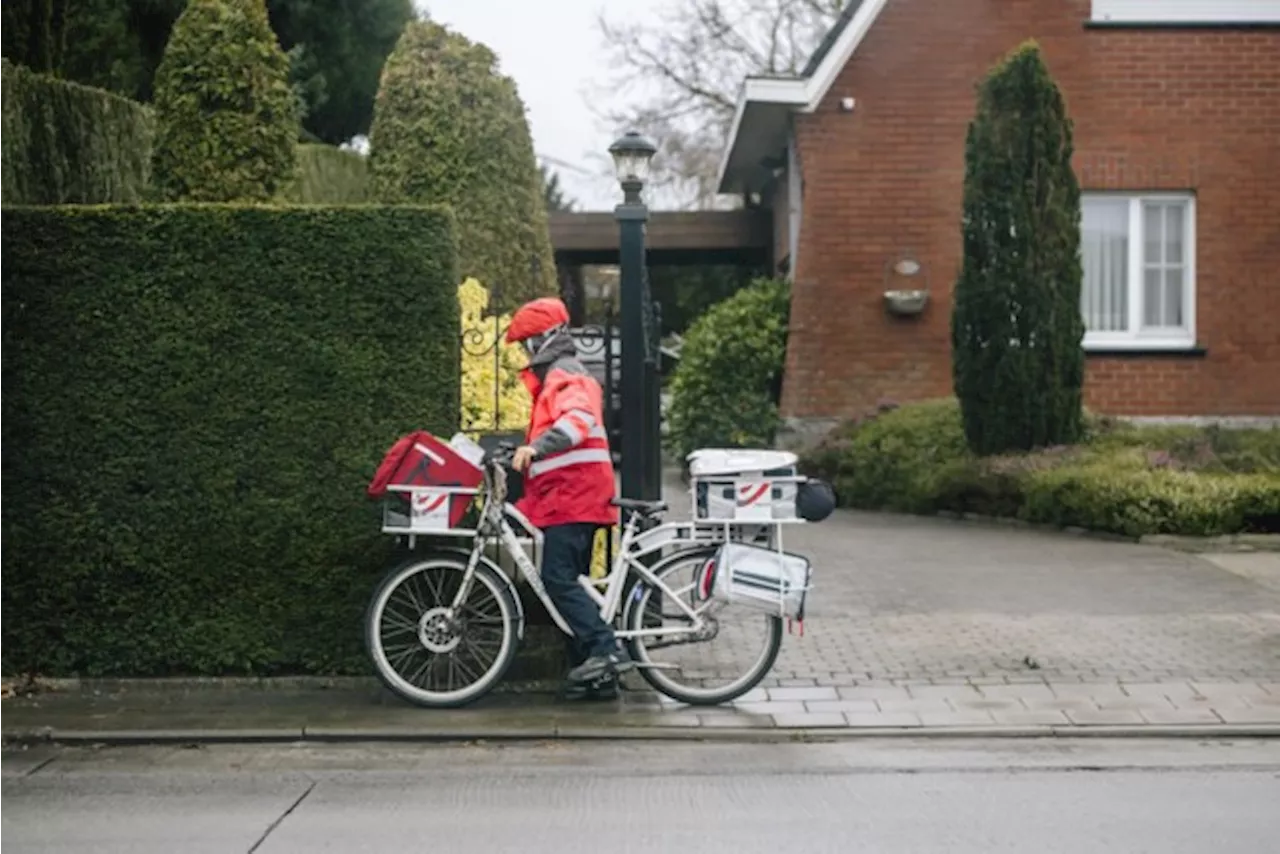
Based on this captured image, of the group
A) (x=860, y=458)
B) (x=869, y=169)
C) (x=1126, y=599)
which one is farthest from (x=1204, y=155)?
(x=1126, y=599)

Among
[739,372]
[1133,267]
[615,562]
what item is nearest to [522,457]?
[615,562]

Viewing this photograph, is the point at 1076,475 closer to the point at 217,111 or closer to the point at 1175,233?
the point at 1175,233

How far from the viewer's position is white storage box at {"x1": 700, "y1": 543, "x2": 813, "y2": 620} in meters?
7.66

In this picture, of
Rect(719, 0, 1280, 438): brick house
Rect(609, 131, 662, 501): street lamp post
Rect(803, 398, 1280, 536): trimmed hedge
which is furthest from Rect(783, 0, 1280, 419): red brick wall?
Rect(609, 131, 662, 501): street lamp post

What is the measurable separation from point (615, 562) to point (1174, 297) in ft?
36.2

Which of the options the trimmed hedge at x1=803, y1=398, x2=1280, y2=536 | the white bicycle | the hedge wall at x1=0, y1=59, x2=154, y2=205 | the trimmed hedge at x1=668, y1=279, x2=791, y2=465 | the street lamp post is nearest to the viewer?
the white bicycle

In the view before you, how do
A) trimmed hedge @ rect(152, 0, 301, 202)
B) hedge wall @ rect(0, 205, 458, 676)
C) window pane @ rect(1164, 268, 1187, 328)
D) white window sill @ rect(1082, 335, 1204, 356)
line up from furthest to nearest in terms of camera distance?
window pane @ rect(1164, 268, 1187, 328) < white window sill @ rect(1082, 335, 1204, 356) < trimmed hedge @ rect(152, 0, 301, 202) < hedge wall @ rect(0, 205, 458, 676)

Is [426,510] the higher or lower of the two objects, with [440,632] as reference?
higher

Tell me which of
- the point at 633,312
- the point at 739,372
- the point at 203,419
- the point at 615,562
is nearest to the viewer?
the point at 615,562

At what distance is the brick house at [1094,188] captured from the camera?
17016mm

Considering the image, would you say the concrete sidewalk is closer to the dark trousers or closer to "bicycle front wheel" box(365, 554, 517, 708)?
"bicycle front wheel" box(365, 554, 517, 708)

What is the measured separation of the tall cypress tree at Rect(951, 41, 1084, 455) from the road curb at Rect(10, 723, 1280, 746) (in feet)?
23.6

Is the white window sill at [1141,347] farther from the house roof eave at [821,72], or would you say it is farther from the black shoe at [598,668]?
the black shoe at [598,668]

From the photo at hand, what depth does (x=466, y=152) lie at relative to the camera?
1402cm
